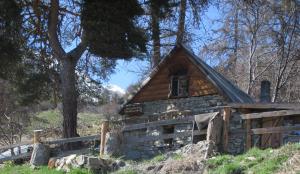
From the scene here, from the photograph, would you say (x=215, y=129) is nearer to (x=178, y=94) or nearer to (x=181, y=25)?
(x=178, y=94)

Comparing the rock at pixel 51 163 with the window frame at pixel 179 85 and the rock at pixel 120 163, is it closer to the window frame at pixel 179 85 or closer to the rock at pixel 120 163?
the rock at pixel 120 163

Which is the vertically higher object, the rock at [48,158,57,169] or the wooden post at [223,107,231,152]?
the wooden post at [223,107,231,152]

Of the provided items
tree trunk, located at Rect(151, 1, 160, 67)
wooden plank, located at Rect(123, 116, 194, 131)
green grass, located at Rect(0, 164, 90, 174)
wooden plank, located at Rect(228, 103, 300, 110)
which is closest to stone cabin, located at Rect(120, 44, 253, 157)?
tree trunk, located at Rect(151, 1, 160, 67)

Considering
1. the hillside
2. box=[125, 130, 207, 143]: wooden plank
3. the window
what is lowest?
the hillside

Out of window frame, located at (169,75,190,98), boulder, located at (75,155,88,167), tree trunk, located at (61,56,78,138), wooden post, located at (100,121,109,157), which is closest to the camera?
boulder, located at (75,155,88,167)

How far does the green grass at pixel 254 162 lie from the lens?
12891mm

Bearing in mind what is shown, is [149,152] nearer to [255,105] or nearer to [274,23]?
[255,105]

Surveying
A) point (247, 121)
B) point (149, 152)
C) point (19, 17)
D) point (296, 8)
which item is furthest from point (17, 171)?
point (296, 8)

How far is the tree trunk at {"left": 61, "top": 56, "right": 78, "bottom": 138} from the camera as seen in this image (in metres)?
22.8

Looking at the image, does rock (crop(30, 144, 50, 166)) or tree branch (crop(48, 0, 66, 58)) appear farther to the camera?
tree branch (crop(48, 0, 66, 58))

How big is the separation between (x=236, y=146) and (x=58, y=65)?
1076cm

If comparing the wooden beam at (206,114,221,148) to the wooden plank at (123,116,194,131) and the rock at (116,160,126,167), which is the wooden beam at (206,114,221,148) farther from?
the rock at (116,160,126,167)

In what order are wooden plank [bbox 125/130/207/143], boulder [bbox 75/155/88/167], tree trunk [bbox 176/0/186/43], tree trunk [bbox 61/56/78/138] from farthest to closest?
tree trunk [bbox 176/0/186/43] → tree trunk [bbox 61/56/78/138] → wooden plank [bbox 125/130/207/143] → boulder [bbox 75/155/88/167]

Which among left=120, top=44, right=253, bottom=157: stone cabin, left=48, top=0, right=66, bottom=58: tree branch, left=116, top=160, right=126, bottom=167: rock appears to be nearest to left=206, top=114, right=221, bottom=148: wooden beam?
left=116, top=160, right=126, bottom=167: rock
